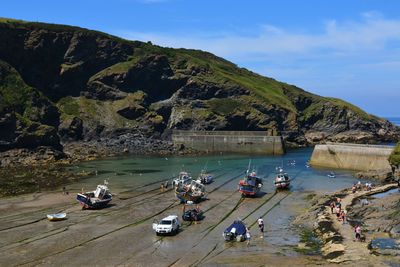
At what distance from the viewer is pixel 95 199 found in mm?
66188

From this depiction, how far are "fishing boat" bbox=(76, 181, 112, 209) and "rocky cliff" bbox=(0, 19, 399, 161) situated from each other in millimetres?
90818

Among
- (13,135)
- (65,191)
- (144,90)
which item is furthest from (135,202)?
(144,90)

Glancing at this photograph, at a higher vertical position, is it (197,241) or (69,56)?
(69,56)

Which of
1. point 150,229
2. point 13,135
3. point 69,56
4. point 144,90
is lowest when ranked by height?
point 150,229

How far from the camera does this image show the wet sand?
4162cm

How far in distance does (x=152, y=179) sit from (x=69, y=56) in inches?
4012

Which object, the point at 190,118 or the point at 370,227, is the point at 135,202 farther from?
the point at 190,118

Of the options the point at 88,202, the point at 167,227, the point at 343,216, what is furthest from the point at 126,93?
the point at 167,227

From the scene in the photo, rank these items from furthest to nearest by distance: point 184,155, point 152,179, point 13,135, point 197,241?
point 184,155 → point 13,135 → point 152,179 → point 197,241

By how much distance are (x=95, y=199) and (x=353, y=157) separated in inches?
2563

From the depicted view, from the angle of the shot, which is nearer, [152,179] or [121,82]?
[152,179]

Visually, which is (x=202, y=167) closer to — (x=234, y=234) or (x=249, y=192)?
(x=249, y=192)

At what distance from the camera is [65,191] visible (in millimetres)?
81188

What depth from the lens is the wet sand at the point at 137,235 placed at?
41.6m
